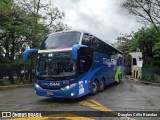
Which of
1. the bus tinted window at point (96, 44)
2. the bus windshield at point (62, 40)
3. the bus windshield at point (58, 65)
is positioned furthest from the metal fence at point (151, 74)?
the bus windshield at point (58, 65)

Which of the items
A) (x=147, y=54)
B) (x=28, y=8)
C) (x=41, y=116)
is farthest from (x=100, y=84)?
(x=147, y=54)

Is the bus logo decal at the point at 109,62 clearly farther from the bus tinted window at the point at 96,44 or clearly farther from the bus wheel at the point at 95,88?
the bus wheel at the point at 95,88

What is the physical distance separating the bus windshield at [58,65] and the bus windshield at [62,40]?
1.94 feet

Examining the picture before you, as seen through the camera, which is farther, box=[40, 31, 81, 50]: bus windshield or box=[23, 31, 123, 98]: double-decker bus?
box=[40, 31, 81, 50]: bus windshield

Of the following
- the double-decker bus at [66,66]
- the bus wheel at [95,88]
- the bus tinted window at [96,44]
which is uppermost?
the bus tinted window at [96,44]

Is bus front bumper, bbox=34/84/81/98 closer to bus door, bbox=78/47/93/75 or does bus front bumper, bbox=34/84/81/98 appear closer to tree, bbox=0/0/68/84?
bus door, bbox=78/47/93/75

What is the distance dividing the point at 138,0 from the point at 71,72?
66.7 ft

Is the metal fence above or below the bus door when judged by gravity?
below

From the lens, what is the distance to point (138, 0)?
29344mm

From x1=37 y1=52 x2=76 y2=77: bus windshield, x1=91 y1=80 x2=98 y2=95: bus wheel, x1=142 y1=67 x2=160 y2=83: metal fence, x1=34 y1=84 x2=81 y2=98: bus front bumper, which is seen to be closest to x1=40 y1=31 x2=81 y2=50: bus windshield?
x1=37 y1=52 x2=76 y2=77: bus windshield

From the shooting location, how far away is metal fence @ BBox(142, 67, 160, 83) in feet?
86.4

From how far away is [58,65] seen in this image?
12.1m

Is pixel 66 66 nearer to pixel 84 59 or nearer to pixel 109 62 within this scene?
pixel 84 59

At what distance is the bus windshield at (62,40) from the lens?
41.6 ft
